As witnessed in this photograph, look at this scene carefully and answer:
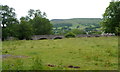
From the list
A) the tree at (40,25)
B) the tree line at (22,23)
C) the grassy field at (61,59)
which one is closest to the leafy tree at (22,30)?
the tree line at (22,23)

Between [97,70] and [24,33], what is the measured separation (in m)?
64.3

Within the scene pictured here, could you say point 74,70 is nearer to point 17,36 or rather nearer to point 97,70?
point 97,70

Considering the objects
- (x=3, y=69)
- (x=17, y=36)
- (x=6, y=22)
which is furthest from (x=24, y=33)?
(x=3, y=69)

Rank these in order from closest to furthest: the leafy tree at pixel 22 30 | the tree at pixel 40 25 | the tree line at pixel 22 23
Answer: the tree line at pixel 22 23, the leafy tree at pixel 22 30, the tree at pixel 40 25

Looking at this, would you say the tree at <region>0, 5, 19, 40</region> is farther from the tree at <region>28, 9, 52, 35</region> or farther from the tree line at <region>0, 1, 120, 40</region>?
the tree at <region>28, 9, 52, 35</region>

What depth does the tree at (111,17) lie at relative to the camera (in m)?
66.1

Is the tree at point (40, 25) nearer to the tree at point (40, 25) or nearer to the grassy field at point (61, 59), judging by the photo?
the tree at point (40, 25)

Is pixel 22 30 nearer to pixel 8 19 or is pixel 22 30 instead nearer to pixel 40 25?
pixel 8 19

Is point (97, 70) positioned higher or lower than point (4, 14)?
lower

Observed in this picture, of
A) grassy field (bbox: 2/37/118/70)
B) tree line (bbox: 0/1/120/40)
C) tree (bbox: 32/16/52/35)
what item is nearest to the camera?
grassy field (bbox: 2/37/118/70)

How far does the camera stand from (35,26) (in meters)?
99.9

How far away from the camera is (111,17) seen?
68.3 meters

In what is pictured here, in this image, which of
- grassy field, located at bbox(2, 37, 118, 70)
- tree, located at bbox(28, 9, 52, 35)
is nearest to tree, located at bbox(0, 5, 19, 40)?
tree, located at bbox(28, 9, 52, 35)

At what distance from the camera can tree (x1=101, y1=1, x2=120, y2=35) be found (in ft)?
217
